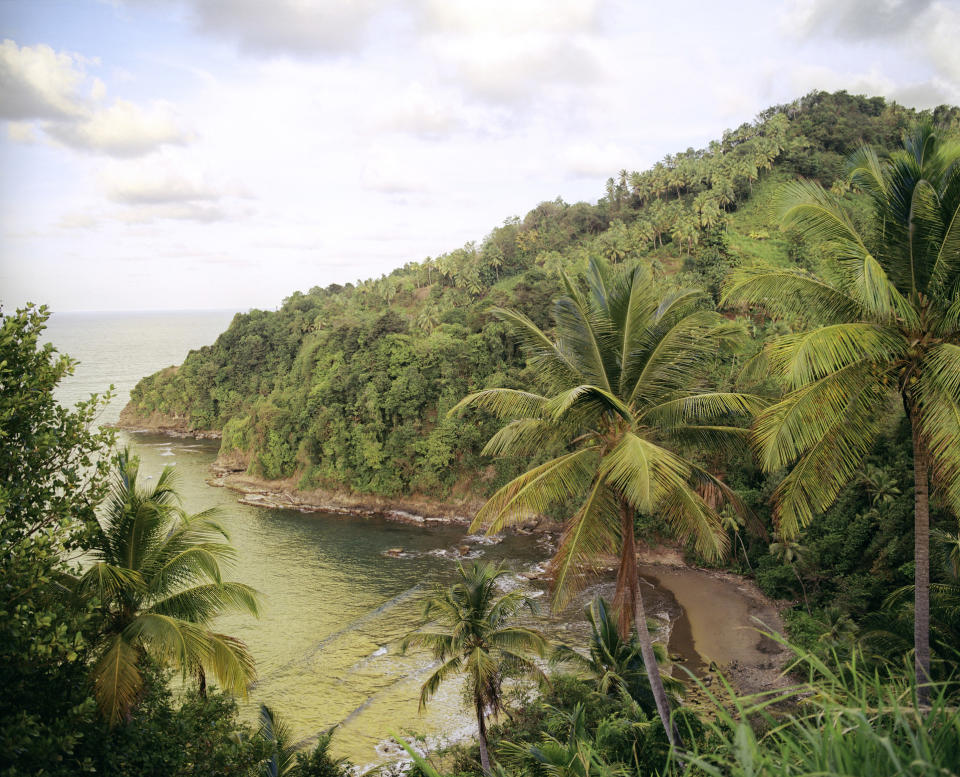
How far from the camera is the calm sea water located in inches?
731

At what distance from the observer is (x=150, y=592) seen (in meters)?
6.97

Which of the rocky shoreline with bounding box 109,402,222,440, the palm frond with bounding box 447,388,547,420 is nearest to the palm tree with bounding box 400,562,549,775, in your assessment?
the palm frond with bounding box 447,388,547,420

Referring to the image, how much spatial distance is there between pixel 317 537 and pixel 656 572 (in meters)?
19.5

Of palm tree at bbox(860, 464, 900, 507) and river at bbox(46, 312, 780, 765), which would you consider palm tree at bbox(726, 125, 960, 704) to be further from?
palm tree at bbox(860, 464, 900, 507)

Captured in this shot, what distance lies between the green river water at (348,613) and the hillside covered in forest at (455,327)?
473cm

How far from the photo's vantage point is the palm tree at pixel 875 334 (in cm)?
617

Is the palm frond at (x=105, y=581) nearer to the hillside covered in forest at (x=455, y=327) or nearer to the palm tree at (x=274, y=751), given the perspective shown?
the palm tree at (x=274, y=751)

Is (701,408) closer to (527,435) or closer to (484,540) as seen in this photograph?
(527,435)

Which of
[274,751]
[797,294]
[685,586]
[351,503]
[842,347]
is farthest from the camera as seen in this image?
[351,503]

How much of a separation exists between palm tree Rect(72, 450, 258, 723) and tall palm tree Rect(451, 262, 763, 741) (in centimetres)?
352

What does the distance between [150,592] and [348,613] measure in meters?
20.1

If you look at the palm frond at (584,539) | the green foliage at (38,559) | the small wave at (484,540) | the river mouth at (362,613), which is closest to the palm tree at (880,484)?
the river mouth at (362,613)

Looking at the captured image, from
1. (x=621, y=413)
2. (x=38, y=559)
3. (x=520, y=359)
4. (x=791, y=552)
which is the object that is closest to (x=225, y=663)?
(x=38, y=559)

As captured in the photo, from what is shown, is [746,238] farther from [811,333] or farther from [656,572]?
[811,333]
